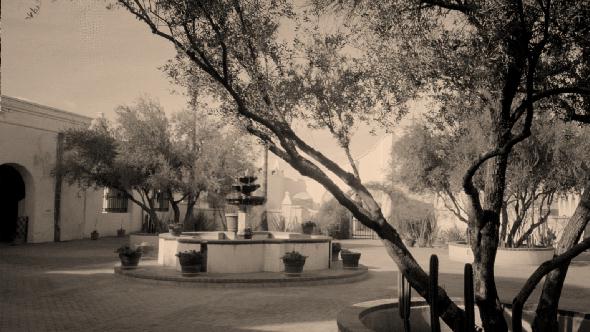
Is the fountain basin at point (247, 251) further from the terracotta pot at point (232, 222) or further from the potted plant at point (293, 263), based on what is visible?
the terracotta pot at point (232, 222)

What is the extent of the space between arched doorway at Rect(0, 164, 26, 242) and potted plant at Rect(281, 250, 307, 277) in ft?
54.2

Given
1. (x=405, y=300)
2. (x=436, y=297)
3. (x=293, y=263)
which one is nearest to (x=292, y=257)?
(x=293, y=263)

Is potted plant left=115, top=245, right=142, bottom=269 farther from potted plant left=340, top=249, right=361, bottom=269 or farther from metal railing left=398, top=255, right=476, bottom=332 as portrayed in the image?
metal railing left=398, top=255, right=476, bottom=332

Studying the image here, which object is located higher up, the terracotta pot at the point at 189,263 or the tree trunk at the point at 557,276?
the tree trunk at the point at 557,276

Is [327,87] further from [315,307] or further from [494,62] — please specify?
[315,307]

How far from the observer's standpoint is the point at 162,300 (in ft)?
36.5

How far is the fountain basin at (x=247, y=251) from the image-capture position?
48.1ft

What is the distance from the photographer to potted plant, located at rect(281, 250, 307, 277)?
549 inches

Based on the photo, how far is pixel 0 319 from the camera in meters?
9.02

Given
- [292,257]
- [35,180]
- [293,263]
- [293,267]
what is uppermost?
[35,180]

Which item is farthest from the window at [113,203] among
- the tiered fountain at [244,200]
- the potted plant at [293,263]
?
the potted plant at [293,263]

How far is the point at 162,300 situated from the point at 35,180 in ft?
53.4

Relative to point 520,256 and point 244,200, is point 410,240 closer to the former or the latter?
point 520,256

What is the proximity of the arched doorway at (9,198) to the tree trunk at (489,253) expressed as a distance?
23563 mm
